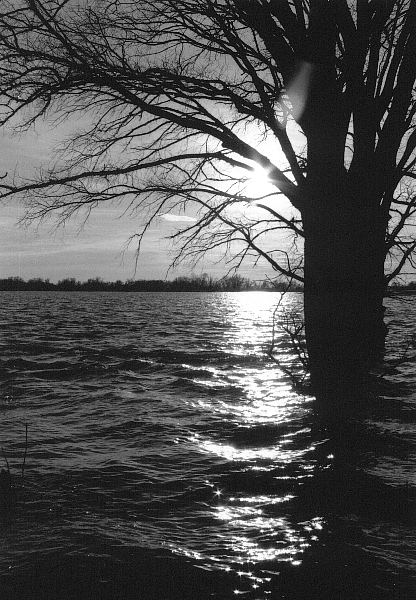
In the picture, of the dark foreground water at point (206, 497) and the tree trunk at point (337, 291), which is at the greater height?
the tree trunk at point (337, 291)

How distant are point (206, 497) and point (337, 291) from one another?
122 inches

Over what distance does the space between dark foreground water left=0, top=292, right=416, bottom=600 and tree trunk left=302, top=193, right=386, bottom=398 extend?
890mm

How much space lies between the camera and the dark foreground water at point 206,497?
3596 mm

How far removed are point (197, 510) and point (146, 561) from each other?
38.9 inches

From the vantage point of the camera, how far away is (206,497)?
5.07 metres

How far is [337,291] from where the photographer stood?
6906mm

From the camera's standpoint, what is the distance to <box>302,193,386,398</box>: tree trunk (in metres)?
6.87

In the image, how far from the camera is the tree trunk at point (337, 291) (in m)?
6.87

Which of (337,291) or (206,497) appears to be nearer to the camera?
(206,497)

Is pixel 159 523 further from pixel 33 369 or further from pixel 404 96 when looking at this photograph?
pixel 33 369

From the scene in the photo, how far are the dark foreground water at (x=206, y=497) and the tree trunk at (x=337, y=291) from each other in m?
0.89

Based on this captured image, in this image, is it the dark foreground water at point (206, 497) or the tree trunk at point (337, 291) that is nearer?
the dark foreground water at point (206, 497)

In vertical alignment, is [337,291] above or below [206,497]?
above

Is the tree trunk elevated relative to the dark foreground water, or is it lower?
elevated
